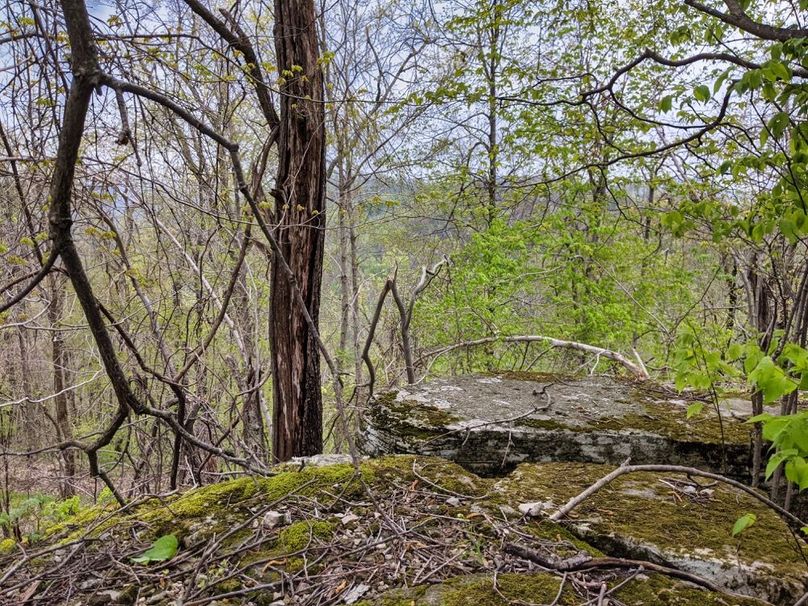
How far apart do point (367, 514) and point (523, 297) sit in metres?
6.34

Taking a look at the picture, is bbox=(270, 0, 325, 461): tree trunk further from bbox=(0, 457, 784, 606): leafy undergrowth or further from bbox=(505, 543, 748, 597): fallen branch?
bbox=(505, 543, 748, 597): fallen branch

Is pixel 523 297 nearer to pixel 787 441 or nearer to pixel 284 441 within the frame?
pixel 284 441

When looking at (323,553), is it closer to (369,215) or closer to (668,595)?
(668,595)

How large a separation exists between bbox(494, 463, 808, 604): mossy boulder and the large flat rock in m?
0.20

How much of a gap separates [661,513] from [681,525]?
0.09 meters

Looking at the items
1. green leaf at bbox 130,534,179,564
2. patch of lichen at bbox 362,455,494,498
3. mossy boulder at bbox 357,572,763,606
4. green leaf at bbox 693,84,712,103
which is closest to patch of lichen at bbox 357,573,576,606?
mossy boulder at bbox 357,572,763,606

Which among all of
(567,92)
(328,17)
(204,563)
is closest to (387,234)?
(328,17)

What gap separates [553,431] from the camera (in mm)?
2502

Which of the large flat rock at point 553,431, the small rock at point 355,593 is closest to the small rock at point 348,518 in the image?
the small rock at point 355,593

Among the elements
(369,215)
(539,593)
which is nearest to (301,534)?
(539,593)

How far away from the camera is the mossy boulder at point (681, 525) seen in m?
1.54

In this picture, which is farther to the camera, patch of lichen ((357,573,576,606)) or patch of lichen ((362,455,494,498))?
patch of lichen ((362,455,494,498))

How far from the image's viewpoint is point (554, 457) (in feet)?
8.14

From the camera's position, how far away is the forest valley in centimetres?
208
